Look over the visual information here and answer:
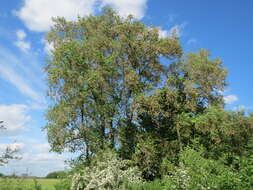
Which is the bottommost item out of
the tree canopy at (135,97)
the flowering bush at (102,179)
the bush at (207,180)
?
the bush at (207,180)

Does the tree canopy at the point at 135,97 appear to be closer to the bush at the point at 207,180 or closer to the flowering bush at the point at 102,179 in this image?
the flowering bush at the point at 102,179

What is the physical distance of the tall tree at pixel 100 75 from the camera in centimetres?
2395

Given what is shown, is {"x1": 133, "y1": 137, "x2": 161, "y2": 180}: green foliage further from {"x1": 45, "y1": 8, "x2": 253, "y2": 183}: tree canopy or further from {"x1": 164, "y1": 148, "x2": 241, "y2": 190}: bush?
{"x1": 164, "y1": 148, "x2": 241, "y2": 190}: bush

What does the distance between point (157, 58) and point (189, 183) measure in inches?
676

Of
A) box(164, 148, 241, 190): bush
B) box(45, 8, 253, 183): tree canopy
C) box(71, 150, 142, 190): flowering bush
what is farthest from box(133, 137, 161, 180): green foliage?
box(164, 148, 241, 190): bush

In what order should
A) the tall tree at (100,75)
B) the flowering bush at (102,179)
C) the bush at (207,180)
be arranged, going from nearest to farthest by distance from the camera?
the bush at (207,180) → the flowering bush at (102,179) → the tall tree at (100,75)

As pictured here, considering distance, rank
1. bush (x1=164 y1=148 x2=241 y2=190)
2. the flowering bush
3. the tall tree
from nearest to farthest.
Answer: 1. bush (x1=164 y1=148 x2=241 y2=190)
2. the flowering bush
3. the tall tree

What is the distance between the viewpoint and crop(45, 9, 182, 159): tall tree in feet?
78.6

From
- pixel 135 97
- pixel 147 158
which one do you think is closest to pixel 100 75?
pixel 135 97

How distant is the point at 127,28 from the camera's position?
2684cm

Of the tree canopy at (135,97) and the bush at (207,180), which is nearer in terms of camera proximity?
the bush at (207,180)

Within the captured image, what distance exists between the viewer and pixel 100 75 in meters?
24.7

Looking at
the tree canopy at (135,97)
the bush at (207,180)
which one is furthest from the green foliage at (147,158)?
the bush at (207,180)

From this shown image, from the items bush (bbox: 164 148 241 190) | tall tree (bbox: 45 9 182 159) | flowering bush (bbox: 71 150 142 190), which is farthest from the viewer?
tall tree (bbox: 45 9 182 159)
